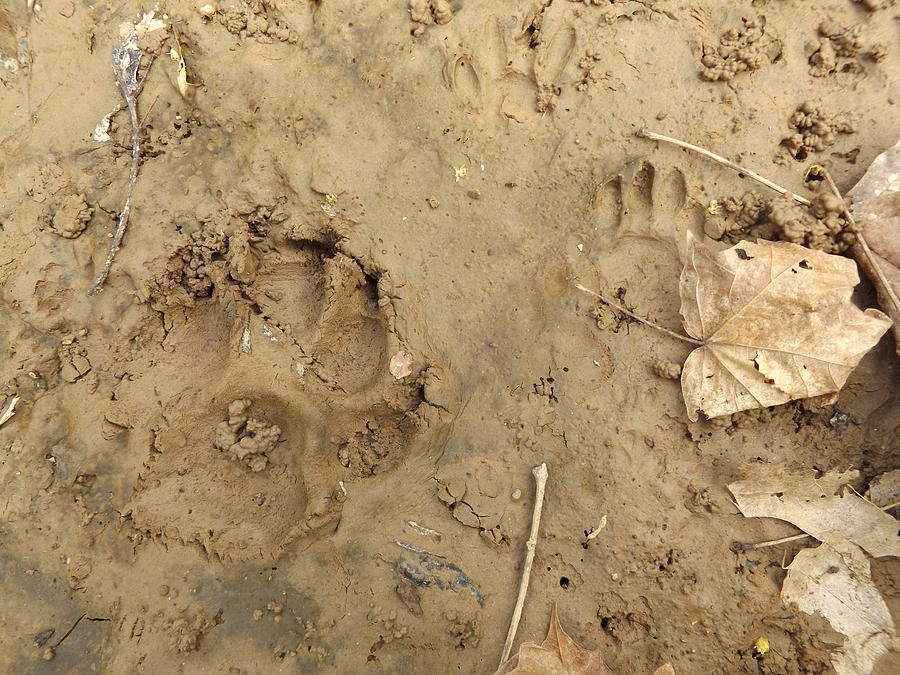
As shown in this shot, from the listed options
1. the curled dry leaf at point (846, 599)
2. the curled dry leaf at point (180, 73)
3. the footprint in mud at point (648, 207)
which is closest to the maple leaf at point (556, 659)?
the curled dry leaf at point (846, 599)

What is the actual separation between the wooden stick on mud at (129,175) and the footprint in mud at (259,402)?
255 millimetres

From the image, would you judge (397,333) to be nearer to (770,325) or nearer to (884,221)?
(770,325)

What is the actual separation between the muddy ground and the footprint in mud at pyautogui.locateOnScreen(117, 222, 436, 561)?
0.05ft

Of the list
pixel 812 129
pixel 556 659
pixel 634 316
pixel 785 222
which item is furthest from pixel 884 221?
pixel 556 659

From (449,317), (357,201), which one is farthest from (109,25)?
(449,317)

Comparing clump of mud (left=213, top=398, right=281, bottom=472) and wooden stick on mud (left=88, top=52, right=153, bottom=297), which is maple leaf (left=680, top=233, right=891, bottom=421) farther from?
wooden stick on mud (left=88, top=52, right=153, bottom=297)

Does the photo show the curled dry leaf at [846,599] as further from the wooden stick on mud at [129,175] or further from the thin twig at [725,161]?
the wooden stick on mud at [129,175]

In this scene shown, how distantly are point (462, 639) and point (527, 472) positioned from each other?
772 mm

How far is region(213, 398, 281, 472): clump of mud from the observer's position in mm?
2570

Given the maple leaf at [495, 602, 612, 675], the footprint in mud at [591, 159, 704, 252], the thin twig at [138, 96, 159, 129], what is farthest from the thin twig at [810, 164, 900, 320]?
the thin twig at [138, 96, 159, 129]

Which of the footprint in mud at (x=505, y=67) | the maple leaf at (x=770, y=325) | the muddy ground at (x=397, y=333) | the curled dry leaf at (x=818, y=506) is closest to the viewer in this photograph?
the maple leaf at (x=770, y=325)

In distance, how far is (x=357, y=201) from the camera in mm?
2422

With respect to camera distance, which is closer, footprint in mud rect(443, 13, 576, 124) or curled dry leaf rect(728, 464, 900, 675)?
curled dry leaf rect(728, 464, 900, 675)

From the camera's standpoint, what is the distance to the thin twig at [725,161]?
7.11 ft
